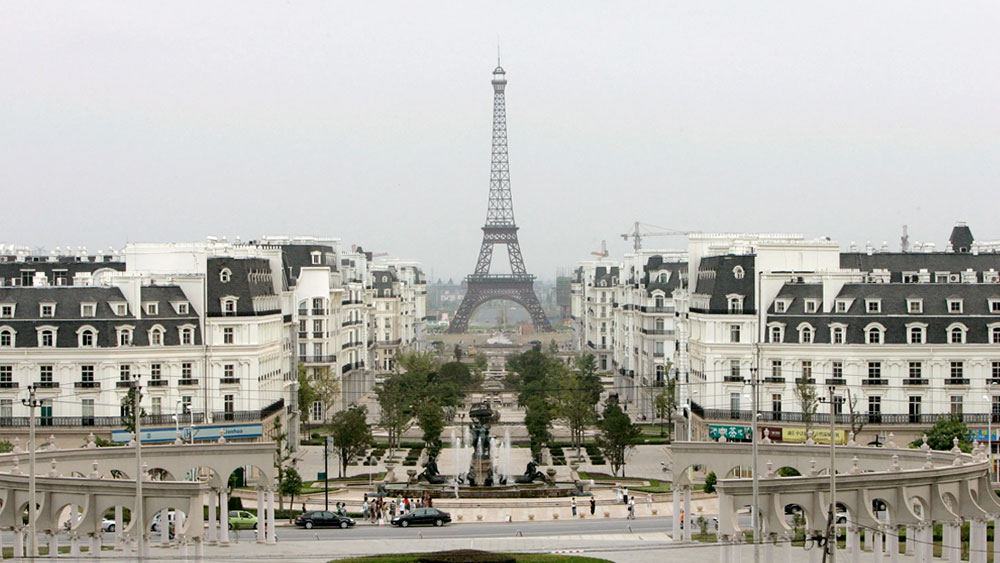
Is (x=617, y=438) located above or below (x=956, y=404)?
below

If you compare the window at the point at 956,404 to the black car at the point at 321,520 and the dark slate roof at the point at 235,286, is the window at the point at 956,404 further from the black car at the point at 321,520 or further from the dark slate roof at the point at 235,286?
the dark slate roof at the point at 235,286

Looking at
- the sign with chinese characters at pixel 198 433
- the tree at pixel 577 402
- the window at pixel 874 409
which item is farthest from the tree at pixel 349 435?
the window at pixel 874 409

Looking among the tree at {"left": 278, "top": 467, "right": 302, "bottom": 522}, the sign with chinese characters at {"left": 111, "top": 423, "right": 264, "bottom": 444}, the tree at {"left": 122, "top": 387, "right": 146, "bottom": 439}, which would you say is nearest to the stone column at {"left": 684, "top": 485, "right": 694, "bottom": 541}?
the tree at {"left": 278, "top": 467, "right": 302, "bottom": 522}

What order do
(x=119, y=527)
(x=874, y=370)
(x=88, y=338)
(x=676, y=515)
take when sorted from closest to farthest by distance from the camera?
(x=119, y=527), (x=676, y=515), (x=88, y=338), (x=874, y=370)

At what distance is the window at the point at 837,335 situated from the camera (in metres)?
85.1

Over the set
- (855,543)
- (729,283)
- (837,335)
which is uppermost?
(729,283)

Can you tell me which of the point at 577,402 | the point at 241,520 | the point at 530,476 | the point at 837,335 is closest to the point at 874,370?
the point at 837,335

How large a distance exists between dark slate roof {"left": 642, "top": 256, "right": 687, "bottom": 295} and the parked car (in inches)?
1833

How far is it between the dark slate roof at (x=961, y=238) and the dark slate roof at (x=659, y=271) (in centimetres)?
2193

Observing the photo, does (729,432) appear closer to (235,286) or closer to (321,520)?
(321,520)

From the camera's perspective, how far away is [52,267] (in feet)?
342

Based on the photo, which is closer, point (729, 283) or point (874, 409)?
point (874, 409)

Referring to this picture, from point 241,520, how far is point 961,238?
71296mm

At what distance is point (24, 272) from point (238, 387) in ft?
74.9
